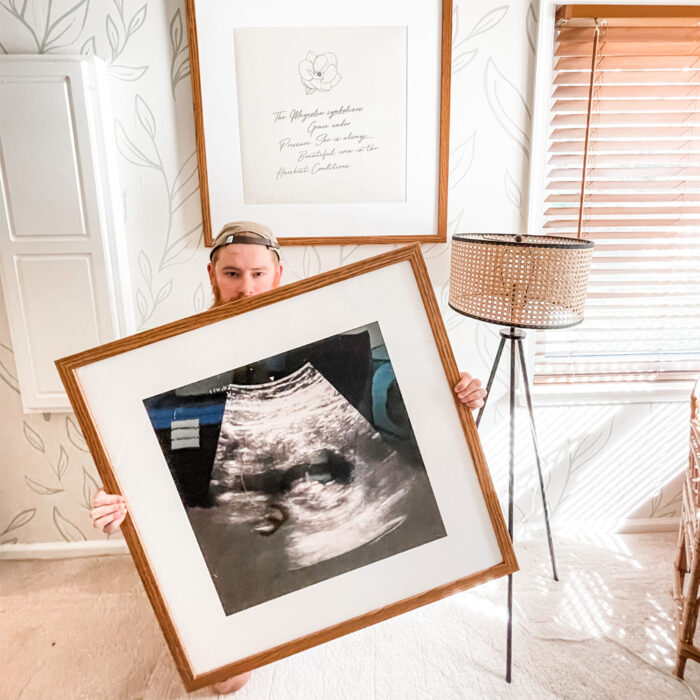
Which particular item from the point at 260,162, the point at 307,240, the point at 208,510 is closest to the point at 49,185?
the point at 260,162

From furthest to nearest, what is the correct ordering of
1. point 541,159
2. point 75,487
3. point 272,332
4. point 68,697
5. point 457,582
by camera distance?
point 75,487 → point 541,159 → point 68,697 → point 457,582 → point 272,332

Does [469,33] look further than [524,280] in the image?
Yes

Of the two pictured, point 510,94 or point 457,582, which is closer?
point 457,582

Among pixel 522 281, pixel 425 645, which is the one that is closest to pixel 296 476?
pixel 522 281

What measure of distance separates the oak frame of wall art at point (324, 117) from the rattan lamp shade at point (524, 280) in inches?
15.3

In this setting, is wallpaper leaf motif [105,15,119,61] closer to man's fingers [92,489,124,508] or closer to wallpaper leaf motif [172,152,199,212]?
wallpaper leaf motif [172,152,199,212]

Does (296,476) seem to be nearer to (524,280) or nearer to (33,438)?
(524,280)

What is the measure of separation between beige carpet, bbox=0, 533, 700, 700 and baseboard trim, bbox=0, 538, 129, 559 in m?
0.09

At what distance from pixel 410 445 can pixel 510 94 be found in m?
1.25

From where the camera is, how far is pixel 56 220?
1585mm

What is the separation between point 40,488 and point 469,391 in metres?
1.74

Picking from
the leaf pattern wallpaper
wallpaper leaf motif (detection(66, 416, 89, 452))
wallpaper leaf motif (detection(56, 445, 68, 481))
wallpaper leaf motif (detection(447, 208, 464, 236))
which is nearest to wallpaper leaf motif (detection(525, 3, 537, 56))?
the leaf pattern wallpaper

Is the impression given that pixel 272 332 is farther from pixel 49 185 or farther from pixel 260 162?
pixel 49 185

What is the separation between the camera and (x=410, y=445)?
3.22 feet
